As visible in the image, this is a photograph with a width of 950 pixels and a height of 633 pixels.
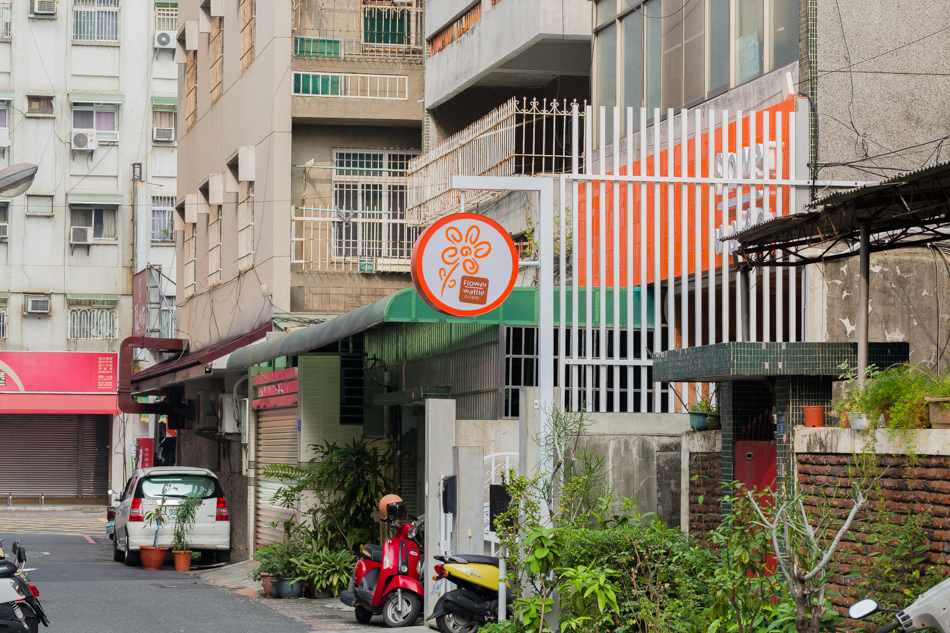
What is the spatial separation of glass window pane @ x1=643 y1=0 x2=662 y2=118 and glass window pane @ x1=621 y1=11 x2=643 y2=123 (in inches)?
5.3

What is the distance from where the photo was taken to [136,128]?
45.2 metres

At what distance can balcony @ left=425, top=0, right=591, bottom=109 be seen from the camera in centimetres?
1925

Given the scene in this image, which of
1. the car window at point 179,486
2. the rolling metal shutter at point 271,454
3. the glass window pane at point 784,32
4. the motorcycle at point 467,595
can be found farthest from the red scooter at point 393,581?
the car window at point 179,486

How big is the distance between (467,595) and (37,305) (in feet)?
114

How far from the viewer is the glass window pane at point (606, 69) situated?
54.9 feet

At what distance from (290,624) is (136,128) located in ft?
111

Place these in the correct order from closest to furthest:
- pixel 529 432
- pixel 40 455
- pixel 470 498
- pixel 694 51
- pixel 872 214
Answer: pixel 872 214, pixel 529 432, pixel 470 498, pixel 694 51, pixel 40 455

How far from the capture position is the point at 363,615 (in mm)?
14188

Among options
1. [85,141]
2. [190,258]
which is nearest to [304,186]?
[190,258]

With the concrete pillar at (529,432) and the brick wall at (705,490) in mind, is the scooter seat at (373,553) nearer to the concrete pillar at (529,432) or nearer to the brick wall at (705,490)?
the concrete pillar at (529,432)

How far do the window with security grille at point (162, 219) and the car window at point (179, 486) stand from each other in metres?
23.1

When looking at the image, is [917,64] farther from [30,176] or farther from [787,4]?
[30,176]

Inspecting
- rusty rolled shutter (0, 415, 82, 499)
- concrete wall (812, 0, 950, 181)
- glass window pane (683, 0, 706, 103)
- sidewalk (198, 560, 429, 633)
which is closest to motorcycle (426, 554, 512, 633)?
sidewalk (198, 560, 429, 633)

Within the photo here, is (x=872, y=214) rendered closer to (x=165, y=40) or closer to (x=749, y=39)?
(x=749, y=39)
